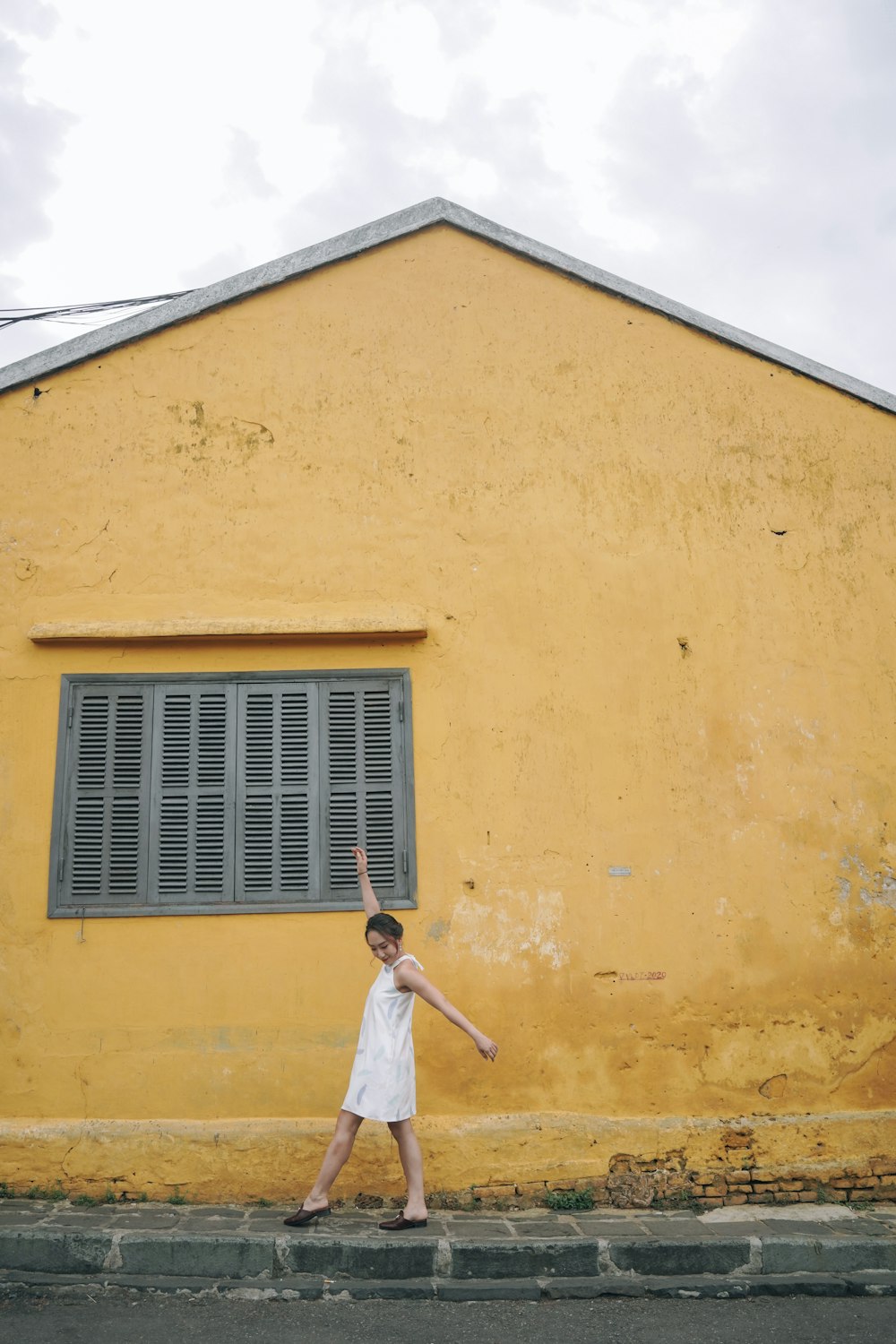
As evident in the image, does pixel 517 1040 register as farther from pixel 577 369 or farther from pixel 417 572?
pixel 577 369

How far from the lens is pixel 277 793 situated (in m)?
5.89

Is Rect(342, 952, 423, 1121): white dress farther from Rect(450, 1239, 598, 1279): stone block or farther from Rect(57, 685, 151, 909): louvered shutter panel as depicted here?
Rect(57, 685, 151, 909): louvered shutter panel

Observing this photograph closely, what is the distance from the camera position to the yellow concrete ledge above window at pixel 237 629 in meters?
5.86

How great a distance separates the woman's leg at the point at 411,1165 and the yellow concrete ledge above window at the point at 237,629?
2.57 metres

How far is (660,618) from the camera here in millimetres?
6164

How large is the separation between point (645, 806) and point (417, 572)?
1881 millimetres

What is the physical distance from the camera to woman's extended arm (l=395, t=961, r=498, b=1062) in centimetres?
467

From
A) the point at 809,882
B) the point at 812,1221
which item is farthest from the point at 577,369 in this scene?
the point at 812,1221

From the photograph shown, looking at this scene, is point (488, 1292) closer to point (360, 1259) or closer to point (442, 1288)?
point (442, 1288)

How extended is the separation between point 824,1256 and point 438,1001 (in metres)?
2.19

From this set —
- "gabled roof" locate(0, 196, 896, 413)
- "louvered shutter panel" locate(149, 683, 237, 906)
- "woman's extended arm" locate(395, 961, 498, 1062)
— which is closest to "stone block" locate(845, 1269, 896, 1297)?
"woman's extended arm" locate(395, 961, 498, 1062)

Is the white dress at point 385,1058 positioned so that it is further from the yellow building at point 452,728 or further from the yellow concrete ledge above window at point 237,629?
the yellow concrete ledge above window at point 237,629

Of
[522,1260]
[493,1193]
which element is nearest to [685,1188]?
[493,1193]

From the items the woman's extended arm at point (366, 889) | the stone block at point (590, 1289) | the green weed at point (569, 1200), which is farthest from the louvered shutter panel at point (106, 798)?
the stone block at point (590, 1289)
